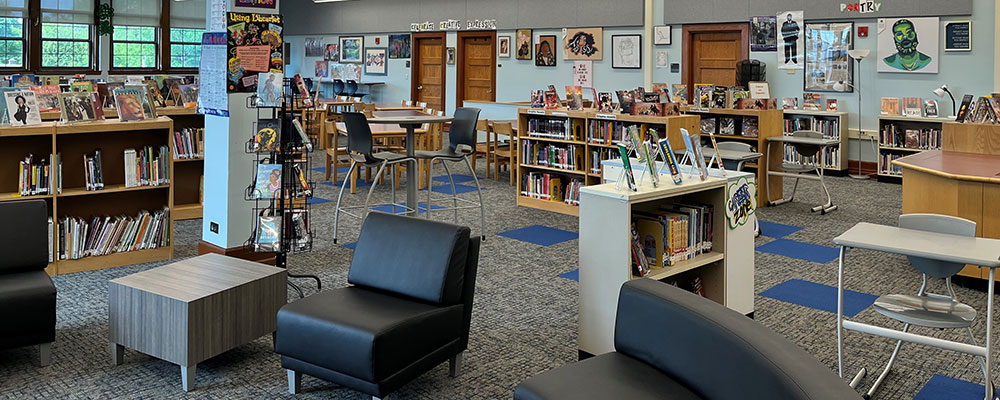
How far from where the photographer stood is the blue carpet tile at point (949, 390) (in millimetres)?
3479

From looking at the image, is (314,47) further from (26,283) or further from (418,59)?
(26,283)

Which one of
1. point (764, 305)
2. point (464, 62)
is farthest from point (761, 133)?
point (464, 62)

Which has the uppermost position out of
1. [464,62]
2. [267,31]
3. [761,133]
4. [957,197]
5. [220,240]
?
[464,62]

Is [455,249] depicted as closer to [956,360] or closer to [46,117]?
[956,360]

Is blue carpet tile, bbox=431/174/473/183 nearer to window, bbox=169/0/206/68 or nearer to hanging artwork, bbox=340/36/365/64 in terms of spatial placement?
hanging artwork, bbox=340/36/365/64

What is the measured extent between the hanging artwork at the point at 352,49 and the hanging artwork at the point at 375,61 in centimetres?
20

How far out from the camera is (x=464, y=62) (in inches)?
622

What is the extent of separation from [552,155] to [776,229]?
2208 mm

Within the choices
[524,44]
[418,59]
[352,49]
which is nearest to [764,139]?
[524,44]

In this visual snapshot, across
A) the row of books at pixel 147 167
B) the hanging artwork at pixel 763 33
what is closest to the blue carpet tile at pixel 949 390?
the row of books at pixel 147 167

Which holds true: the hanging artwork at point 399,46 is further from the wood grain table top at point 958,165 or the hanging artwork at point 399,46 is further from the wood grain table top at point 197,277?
the wood grain table top at point 197,277

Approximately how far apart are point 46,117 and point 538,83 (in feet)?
29.6

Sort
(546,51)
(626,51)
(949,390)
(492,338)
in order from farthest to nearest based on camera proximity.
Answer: (546,51)
(626,51)
(492,338)
(949,390)

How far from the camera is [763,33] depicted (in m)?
11.3
